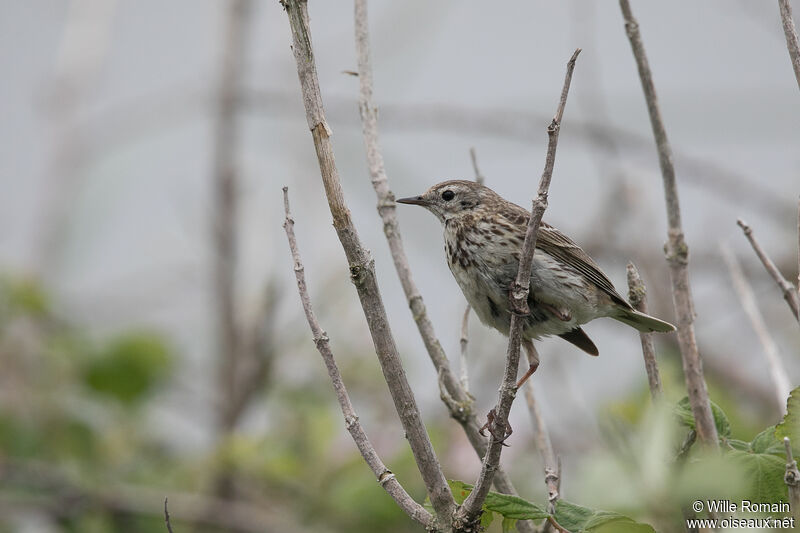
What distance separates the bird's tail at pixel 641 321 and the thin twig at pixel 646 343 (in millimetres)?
52

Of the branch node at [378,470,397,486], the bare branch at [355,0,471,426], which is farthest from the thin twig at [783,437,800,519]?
the bare branch at [355,0,471,426]

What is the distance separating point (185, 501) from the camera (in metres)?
4.77

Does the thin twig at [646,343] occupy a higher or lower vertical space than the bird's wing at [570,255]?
lower

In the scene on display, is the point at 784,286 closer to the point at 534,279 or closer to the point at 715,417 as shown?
the point at 715,417

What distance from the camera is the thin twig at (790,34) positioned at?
247 cm

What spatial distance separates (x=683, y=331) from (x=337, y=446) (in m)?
2.63

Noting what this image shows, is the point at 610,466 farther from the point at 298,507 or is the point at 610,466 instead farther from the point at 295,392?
the point at 295,392

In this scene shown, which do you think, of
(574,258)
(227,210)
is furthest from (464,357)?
(227,210)

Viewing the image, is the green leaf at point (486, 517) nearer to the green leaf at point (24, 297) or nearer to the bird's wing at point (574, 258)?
the bird's wing at point (574, 258)

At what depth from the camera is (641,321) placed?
10.4 feet

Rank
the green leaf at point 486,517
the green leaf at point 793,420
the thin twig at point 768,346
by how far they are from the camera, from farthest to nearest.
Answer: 1. the thin twig at point 768,346
2. the green leaf at point 486,517
3. the green leaf at point 793,420

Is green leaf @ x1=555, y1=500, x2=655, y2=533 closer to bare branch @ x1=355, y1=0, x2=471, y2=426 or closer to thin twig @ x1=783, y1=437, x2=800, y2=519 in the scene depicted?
thin twig @ x1=783, y1=437, x2=800, y2=519

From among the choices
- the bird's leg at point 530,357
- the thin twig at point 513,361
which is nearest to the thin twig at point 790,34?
the thin twig at point 513,361

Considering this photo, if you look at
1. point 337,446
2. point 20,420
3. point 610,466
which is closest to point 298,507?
point 337,446
